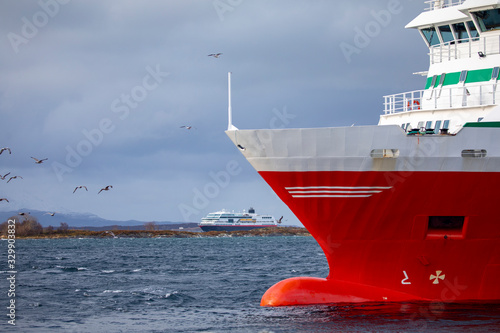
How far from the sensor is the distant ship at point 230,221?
174625mm

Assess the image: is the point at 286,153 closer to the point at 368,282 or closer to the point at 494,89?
the point at 368,282

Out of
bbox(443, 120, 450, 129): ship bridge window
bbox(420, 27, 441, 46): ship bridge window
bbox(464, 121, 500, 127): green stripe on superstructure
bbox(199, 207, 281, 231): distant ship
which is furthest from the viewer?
bbox(199, 207, 281, 231): distant ship

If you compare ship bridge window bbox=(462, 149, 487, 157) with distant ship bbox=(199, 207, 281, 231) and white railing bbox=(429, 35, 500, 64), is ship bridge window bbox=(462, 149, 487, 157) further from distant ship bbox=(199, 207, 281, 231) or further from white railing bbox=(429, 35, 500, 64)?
distant ship bbox=(199, 207, 281, 231)

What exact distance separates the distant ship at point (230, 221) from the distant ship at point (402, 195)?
154 metres

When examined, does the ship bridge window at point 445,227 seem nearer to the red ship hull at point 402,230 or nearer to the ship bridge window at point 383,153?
the red ship hull at point 402,230

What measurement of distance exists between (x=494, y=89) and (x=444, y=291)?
6817 millimetres

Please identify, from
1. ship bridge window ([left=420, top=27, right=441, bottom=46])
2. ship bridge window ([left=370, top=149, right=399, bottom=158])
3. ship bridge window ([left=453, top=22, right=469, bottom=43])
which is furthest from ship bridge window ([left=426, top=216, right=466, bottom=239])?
ship bridge window ([left=420, top=27, right=441, bottom=46])

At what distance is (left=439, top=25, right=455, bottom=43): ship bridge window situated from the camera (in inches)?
899

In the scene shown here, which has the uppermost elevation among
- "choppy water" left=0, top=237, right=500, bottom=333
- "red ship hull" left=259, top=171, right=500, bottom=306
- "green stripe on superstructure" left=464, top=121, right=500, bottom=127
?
"green stripe on superstructure" left=464, top=121, right=500, bottom=127

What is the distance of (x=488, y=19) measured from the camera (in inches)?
851

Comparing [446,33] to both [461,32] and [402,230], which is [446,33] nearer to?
[461,32]

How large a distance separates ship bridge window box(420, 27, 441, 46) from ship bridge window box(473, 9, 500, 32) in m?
1.77

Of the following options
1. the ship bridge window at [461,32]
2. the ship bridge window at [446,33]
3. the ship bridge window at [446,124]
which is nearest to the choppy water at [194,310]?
the ship bridge window at [446,124]

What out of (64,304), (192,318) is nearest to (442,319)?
(192,318)
